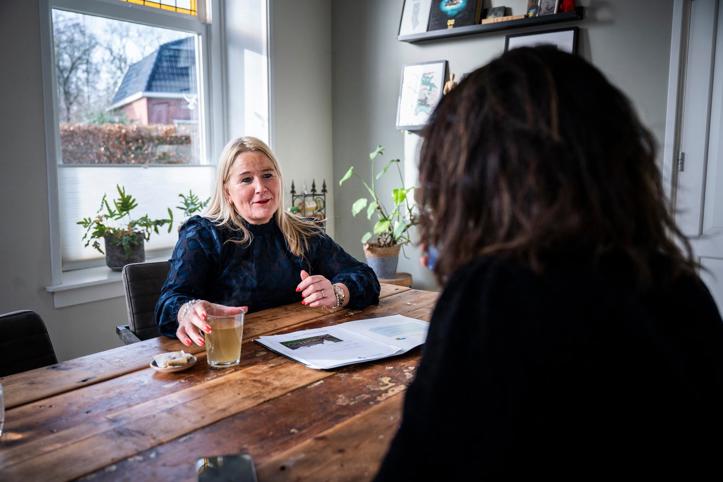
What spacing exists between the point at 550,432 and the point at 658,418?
0.41 ft

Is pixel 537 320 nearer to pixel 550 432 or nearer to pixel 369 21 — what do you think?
pixel 550 432

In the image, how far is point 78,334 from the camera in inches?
113

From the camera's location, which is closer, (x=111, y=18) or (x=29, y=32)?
(x=29, y=32)

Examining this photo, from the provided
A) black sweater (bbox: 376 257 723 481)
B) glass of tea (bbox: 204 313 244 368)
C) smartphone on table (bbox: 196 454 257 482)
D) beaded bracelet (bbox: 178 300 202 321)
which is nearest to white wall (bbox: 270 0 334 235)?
beaded bracelet (bbox: 178 300 202 321)

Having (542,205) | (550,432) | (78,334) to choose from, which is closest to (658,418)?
(550,432)

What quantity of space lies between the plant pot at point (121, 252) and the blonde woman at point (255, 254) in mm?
1083

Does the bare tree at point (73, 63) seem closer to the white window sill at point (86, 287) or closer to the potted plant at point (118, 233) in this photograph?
the potted plant at point (118, 233)

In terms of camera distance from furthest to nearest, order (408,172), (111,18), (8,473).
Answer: (408,172)
(111,18)
(8,473)

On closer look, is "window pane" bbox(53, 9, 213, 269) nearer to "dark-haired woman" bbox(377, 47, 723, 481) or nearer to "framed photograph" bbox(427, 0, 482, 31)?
"framed photograph" bbox(427, 0, 482, 31)

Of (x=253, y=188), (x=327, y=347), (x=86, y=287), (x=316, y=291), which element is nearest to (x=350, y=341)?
(x=327, y=347)

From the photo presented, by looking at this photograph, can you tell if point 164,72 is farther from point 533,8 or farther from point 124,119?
point 533,8

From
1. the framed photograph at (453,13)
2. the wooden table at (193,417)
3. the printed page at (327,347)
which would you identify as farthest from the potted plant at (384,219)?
the wooden table at (193,417)

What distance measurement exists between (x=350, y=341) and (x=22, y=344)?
0.83m

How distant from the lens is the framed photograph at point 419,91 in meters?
3.48
